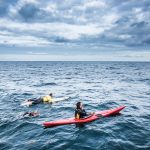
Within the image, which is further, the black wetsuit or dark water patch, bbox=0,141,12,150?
the black wetsuit

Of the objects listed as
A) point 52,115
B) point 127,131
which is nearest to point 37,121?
point 52,115

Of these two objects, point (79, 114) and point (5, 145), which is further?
point (79, 114)

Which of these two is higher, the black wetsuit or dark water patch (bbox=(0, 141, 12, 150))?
the black wetsuit

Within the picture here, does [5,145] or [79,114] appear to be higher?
[79,114]

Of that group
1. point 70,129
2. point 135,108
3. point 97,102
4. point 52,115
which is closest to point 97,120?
point 70,129

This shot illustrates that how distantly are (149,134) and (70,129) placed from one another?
206 inches

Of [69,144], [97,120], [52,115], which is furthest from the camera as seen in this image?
[52,115]

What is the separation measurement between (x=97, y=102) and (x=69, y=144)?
43.2ft

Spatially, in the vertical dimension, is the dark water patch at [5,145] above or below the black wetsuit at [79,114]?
below

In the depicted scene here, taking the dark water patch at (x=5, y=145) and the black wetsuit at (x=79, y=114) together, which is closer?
the dark water patch at (x=5, y=145)

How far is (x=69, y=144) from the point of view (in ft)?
47.4

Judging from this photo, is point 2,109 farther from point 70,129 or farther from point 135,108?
point 135,108

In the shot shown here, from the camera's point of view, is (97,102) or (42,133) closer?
(42,133)

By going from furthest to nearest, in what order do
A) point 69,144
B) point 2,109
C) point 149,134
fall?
point 2,109
point 149,134
point 69,144
